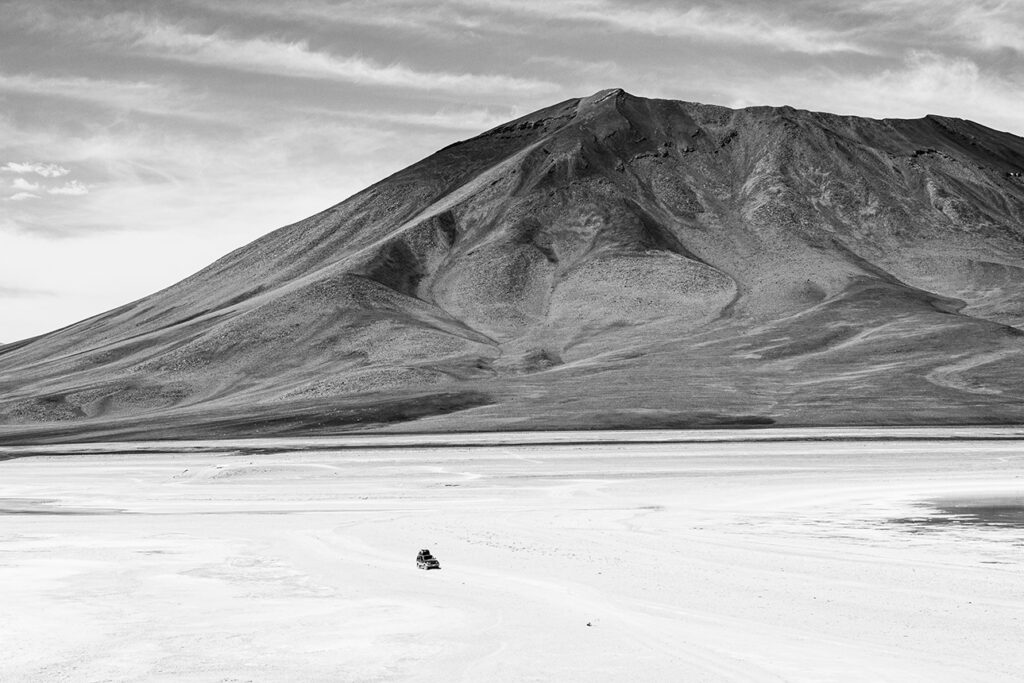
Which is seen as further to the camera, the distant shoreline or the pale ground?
the distant shoreline

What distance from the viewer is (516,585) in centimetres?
2286

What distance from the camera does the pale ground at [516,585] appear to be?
52.2ft

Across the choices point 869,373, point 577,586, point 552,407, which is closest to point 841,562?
point 577,586

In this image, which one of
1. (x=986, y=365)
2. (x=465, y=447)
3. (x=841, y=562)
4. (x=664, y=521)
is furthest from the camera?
(x=986, y=365)

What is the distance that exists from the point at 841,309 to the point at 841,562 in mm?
172536

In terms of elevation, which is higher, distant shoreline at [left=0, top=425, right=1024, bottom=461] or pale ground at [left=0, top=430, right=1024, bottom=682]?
distant shoreline at [left=0, top=425, right=1024, bottom=461]

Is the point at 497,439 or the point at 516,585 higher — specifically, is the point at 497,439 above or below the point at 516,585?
above

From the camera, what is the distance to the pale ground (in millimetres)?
15914

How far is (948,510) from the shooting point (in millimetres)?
37938

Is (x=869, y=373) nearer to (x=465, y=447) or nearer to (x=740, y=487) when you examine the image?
(x=465, y=447)

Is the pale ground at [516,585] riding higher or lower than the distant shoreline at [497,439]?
lower

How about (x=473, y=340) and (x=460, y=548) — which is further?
(x=473, y=340)

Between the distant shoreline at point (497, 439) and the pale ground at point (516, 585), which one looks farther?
the distant shoreline at point (497, 439)

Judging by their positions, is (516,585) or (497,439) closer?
(516,585)
